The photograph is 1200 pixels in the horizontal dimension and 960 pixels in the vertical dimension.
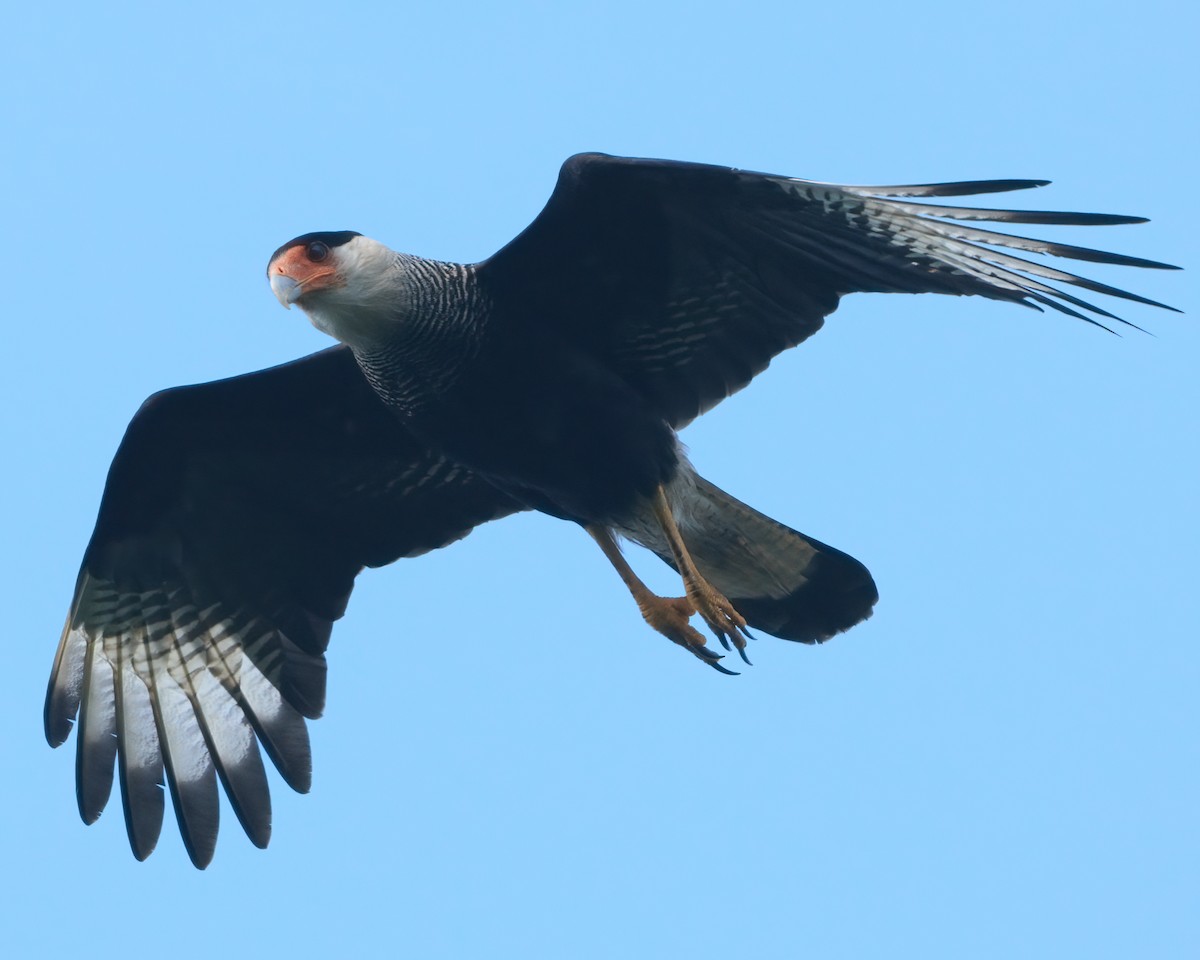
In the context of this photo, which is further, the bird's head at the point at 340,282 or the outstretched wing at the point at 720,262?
the bird's head at the point at 340,282

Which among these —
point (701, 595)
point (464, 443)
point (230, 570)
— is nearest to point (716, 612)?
point (701, 595)

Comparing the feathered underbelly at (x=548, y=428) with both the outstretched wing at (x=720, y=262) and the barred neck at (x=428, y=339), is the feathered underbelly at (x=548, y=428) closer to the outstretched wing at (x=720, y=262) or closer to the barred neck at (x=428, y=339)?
the barred neck at (x=428, y=339)

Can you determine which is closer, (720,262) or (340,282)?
(340,282)

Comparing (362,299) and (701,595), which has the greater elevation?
(362,299)

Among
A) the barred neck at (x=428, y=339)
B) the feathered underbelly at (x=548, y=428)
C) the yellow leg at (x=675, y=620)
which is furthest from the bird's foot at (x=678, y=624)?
the barred neck at (x=428, y=339)

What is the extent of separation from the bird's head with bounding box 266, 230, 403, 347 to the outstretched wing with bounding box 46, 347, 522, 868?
0.54 meters

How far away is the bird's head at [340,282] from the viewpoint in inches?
257

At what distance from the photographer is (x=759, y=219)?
6500 mm

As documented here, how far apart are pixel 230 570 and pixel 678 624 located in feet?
6.61

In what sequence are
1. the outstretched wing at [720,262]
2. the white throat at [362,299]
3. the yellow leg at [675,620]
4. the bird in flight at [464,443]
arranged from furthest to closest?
the yellow leg at [675,620], the white throat at [362,299], the bird in flight at [464,443], the outstretched wing at [720,262]

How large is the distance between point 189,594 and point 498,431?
1.99 meters

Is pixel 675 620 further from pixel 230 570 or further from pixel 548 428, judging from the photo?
pixel 230 570

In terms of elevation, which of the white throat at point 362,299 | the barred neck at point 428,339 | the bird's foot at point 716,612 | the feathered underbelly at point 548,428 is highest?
the white throat at point 362,299

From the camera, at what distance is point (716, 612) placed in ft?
22.1
